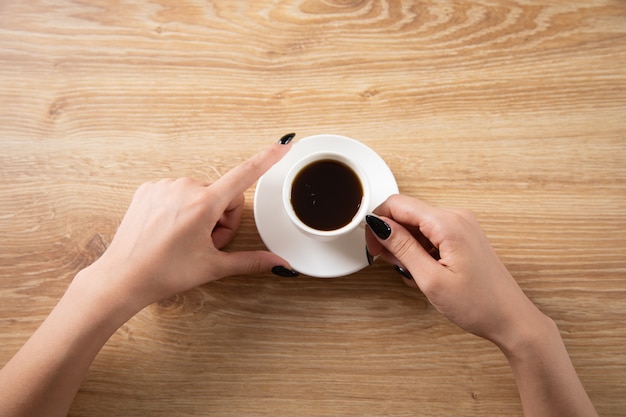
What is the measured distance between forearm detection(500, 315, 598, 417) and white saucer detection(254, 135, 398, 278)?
0.40 meters

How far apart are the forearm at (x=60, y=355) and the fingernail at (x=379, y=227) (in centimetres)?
57

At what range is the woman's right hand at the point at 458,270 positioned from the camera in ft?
2.78

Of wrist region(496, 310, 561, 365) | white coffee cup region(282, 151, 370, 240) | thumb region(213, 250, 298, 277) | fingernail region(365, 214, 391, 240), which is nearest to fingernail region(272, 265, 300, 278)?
thumb region(213, 250, 298, 277)

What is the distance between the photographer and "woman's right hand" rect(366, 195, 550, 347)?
0.85 metres

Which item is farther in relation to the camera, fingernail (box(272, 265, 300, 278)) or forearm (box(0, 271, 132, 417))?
fingernail (box(272, 265, 300, 278))

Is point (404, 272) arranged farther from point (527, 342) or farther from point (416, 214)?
point (527, 342)

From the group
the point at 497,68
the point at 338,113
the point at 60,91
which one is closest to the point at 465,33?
the point at 497,68

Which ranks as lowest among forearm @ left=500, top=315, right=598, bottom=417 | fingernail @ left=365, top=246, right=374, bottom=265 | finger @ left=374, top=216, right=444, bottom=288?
forearm @ left=500, top=315, right=598, bottom=417

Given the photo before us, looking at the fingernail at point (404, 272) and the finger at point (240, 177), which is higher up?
the finger at point (240, 177)

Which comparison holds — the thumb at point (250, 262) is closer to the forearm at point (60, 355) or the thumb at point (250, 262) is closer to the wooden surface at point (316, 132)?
the wooden surface at point (316, 132)

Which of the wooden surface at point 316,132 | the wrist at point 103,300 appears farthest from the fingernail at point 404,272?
the wrist at point 103,300

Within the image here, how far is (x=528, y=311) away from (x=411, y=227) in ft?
1.05

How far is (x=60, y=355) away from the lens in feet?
2.77

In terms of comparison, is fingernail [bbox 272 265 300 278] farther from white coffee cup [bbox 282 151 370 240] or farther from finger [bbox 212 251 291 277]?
white coffee cup [bbox 282 151 370 240]
